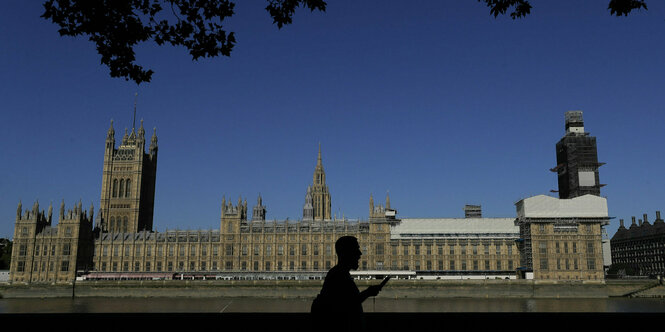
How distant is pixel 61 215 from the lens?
114m

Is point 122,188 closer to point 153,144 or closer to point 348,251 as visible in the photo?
point 153,144

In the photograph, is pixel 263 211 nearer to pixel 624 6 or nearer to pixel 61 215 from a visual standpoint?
pixel 61 215

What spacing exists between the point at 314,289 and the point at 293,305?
56.7ft

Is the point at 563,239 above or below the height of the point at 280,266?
above

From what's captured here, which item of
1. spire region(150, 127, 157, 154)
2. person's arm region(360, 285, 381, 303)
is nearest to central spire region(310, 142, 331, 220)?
spire region(150, 127, 157, 154)

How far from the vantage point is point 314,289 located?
95.6m

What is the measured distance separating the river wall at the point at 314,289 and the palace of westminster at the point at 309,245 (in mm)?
8785

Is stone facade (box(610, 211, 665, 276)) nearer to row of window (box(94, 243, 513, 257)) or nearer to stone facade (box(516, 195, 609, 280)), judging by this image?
stone facade (box(516, 195, 609, 280))

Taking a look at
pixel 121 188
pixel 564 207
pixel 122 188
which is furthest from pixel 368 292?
pixel 121 188

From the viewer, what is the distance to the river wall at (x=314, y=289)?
94188 millimetres

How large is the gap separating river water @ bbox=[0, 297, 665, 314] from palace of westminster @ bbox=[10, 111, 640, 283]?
18.0 metres

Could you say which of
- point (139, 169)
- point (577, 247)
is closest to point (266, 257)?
point (139, 169)
